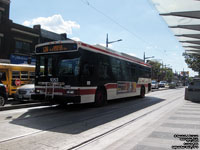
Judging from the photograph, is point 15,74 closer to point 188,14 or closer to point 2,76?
point 2,76

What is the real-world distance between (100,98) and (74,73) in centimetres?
266

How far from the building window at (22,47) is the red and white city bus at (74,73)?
21087 mm

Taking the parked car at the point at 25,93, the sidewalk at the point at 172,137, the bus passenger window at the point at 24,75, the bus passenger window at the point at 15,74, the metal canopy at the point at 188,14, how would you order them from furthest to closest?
the metal canopy at the point at 188,14 < the bus passenger window at the point at 24,75 < the bus passenger window at the point at 15,74 < the parked car at the point at 25,93 < the sidewalk at the point at 172,137

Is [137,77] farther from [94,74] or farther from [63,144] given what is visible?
[63,144]

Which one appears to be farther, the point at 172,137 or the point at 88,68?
the point at 88,68

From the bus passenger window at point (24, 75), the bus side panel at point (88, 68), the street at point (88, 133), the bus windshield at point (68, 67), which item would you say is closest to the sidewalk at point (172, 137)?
the street at point (88, 133)

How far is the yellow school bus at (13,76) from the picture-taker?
14.9 meters

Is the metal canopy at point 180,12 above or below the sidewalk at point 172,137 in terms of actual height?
above

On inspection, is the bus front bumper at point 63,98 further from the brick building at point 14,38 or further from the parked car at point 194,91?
the brick building at point 14,38

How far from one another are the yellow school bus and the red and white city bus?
19.2ft

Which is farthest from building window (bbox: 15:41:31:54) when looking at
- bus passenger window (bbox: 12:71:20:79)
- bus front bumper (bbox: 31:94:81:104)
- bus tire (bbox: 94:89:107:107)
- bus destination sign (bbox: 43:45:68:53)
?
bus tire (bbox: 94:89:107:107)

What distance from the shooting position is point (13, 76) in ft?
50.1

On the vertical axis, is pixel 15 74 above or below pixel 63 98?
above

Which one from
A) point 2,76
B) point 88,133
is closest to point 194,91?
point 88,133
